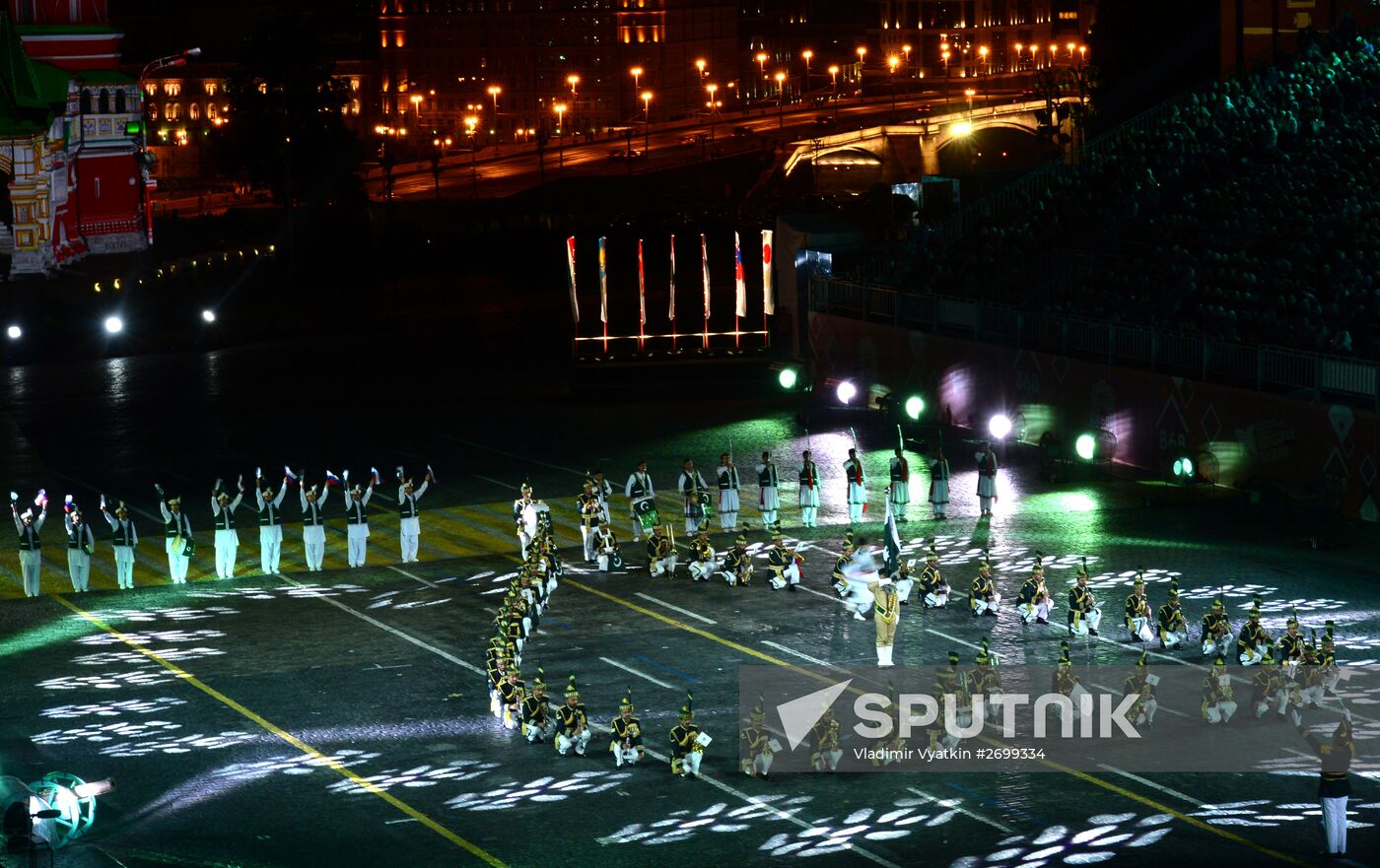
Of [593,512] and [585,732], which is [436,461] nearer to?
[593,512]

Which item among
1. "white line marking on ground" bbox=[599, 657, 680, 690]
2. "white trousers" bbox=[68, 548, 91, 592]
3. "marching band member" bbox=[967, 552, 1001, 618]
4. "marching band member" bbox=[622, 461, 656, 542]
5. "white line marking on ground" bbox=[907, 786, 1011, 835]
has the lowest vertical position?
"white line marking on ground" bbox=[907, 786, 1011, 835]

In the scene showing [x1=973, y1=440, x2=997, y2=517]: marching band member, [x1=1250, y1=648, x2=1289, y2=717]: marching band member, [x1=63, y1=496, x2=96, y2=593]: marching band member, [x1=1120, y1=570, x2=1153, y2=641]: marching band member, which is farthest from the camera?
[x1=973, y1=440, x2=997, y2=517]: marching band member

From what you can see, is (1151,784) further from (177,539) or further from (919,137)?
(919,137)

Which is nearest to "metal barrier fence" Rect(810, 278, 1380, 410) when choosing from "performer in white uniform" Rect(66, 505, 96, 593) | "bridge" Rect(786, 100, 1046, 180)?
"performer in white uniform" Rect(66, 505, 96, 593)

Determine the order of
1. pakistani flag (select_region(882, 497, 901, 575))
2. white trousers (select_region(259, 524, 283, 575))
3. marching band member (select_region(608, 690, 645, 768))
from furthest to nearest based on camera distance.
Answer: white trousers (select_region(259, 524, 283, 575)) → pakistani flag (select_region(882, 497, 901, 575)) → marching band member (select_region(608, 690, 645, 768))

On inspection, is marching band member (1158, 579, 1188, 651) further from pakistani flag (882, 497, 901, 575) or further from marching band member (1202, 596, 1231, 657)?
pakistani flag (882, 497, 901, 575)

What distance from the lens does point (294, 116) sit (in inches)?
4333

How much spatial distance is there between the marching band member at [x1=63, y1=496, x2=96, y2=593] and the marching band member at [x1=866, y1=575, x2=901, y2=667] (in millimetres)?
16809

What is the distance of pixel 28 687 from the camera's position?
32188 millimetres

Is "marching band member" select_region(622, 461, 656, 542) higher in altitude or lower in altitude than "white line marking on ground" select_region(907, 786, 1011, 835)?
higher

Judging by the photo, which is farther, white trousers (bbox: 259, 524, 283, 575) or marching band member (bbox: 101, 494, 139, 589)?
white trousers (bbox: 259, 524, 283, 575)

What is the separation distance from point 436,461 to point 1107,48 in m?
61.0

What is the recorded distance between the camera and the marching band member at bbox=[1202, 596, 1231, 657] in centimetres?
3152

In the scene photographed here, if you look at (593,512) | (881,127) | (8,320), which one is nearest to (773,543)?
(593,512)
